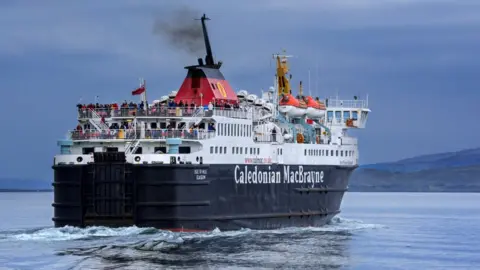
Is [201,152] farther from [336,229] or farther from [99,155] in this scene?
[336,229]

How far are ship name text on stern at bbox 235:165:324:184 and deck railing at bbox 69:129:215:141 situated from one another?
10.3 ft

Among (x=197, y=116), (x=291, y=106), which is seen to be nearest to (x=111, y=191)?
(x=197, y=116)

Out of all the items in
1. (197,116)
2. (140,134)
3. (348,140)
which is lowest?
(140,134)

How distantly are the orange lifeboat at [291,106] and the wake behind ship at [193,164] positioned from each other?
87 millimetres

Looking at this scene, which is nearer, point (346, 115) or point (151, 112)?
point (151, 112)

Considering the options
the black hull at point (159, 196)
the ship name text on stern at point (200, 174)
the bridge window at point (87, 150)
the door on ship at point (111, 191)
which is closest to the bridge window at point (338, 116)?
the black hull at point (159, 196)

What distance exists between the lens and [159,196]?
5450cm

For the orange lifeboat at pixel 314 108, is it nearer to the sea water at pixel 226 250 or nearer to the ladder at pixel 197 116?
the sea water at pixel 226 250

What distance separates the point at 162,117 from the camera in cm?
5694

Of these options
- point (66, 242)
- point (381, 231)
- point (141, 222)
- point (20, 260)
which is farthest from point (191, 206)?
point (381, 231)

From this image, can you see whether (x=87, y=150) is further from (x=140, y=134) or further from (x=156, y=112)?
(x=156, y=112)

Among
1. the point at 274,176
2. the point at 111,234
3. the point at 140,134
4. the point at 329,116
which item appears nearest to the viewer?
the point at 111,234

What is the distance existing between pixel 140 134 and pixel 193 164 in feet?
10.4

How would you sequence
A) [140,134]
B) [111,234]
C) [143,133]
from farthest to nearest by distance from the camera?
[140,134] → [143,133] → [111,234]
